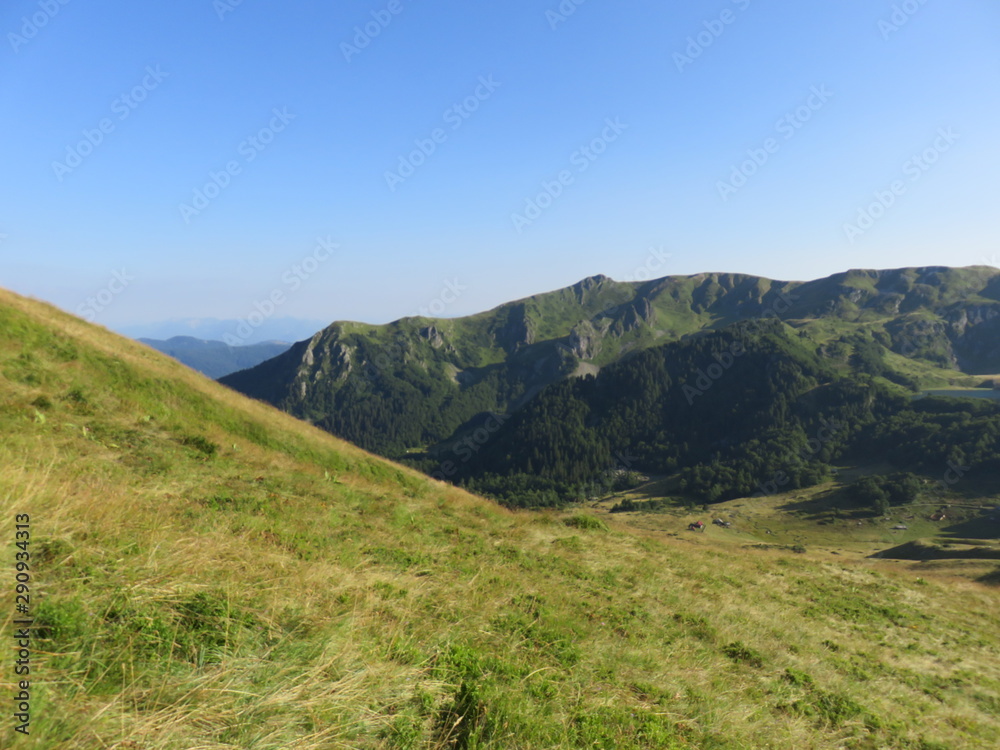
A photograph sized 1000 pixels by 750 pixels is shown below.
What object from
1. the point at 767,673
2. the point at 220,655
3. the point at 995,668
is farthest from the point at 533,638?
the point at 995,668

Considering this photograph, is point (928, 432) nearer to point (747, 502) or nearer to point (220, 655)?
point (747, 502)

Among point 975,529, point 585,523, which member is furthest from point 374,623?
point 975,529

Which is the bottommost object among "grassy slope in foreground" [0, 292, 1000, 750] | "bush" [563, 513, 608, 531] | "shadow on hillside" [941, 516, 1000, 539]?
"shadow on hillside" [941, 516, 1000, 539]

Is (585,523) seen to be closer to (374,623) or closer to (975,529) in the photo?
(374,623)

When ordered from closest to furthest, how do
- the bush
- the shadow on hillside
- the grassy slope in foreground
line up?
the grassy slope in foreground, the bush, the shadow on hillside

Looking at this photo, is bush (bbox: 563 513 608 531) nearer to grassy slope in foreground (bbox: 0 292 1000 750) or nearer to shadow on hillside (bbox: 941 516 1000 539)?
grassy slope in foreground (bbox: 0 292 1000 750)

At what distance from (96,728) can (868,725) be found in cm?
1215

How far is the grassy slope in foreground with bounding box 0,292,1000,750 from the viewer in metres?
4.11

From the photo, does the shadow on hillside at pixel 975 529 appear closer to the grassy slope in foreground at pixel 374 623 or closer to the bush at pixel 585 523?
the grassy slope in foreground at pixel 374 623

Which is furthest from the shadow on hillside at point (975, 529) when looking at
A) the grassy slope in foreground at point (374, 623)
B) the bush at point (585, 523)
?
the bush at point (585, 523)

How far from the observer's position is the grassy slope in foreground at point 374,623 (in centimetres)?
411

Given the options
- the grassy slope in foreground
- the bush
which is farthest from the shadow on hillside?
the bush

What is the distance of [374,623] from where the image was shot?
6258 millimetres

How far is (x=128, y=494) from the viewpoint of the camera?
8.28m
